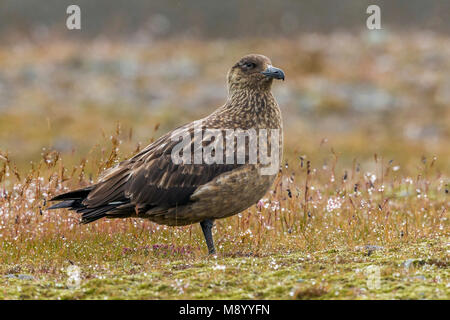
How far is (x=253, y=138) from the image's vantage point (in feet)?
21.7

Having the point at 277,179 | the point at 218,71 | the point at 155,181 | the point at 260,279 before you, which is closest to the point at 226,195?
the point at 155,181

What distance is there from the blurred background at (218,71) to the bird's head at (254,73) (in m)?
8.33

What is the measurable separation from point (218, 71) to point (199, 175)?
15.2 metres

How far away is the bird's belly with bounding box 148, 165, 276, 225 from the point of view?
6.29 metres

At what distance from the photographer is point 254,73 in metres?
7.14

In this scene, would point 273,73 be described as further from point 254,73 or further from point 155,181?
point 155,181

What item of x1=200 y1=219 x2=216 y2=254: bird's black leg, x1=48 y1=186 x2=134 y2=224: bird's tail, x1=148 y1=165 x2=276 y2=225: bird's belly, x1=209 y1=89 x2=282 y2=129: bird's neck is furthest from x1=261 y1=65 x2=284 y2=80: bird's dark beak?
x1=48 y1=186 x2=134 y2=224: bird's tail

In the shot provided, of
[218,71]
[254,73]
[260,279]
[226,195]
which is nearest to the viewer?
[260,279]

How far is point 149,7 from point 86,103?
6.71m

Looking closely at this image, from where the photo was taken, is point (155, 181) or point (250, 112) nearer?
point (155, 181)

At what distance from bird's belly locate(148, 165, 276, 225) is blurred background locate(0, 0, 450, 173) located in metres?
9.11

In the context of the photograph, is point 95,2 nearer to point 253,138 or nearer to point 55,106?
point 55,106
